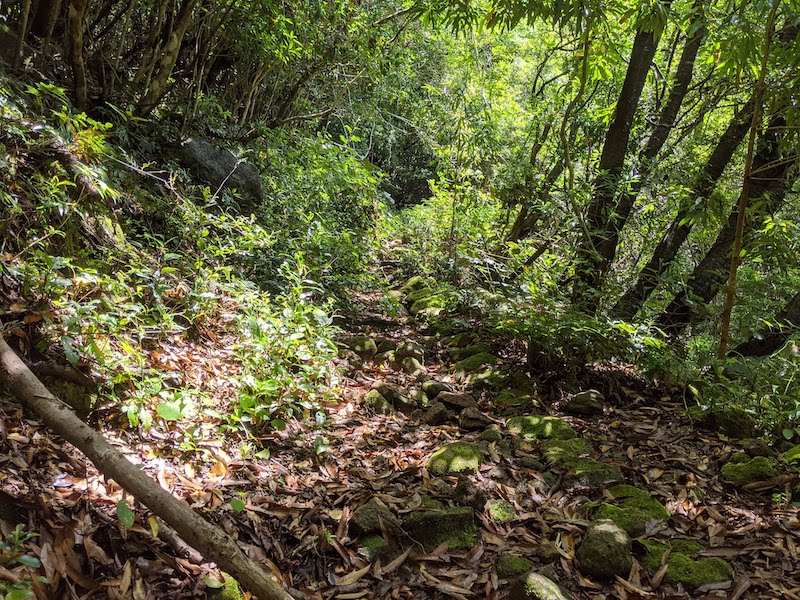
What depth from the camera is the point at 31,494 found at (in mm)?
2225

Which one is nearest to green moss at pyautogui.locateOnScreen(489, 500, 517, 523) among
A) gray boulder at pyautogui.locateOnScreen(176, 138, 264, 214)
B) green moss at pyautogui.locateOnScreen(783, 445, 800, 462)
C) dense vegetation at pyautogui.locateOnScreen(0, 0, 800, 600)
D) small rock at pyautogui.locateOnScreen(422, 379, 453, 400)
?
dense vegetation at pyautogui.locateOnScreen(0, 0, 800, 600)

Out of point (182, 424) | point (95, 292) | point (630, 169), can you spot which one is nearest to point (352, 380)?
point (182, 424)

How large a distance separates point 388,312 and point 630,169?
3.14 metres

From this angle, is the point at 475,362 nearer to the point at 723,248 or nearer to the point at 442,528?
the point at 442,528

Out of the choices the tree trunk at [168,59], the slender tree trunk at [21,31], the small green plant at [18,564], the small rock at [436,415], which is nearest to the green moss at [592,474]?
the small rock at [436,415]

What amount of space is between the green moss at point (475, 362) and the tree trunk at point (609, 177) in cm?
107

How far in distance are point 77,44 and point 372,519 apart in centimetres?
436

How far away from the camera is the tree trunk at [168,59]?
4.91 m

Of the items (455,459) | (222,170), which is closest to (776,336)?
(455,459)

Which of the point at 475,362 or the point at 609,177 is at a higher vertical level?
the point at 609,177

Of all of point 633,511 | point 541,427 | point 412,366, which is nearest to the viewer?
point 633,511

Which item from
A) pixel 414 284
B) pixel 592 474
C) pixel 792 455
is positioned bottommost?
pixel 414 284

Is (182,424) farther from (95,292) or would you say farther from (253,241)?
(253,241)

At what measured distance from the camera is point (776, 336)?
536 centimetres
